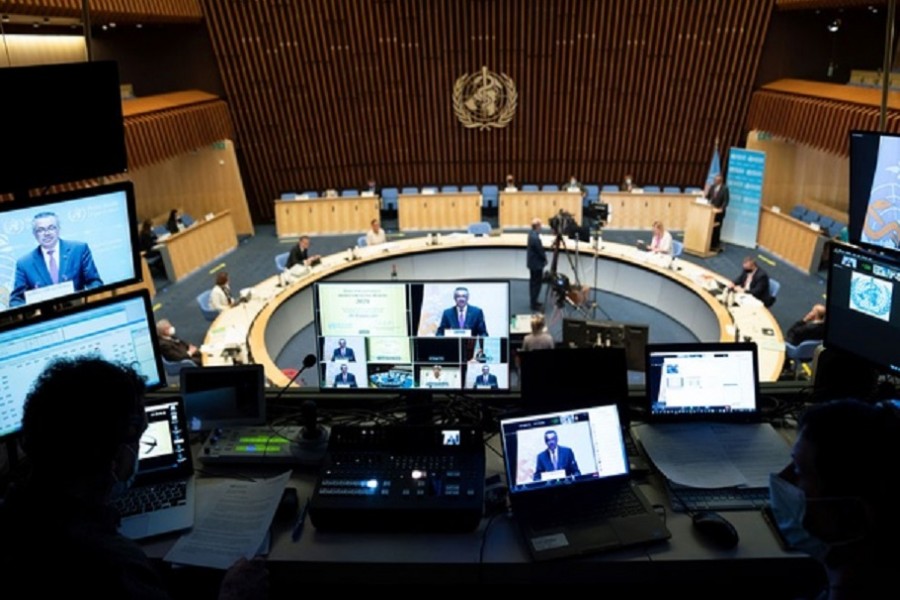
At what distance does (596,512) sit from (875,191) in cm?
162

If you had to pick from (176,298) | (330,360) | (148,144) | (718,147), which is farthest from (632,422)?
(718,147)

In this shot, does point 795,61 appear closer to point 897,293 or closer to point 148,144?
point 148,144

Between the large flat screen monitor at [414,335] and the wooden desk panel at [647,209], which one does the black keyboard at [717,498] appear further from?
the wooden desk panel at [647,209]

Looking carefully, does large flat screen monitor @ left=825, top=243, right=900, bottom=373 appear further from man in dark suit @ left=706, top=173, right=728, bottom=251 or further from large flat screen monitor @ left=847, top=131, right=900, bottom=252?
man in dark suit @ left=706, top=173, right=728, bottom=251

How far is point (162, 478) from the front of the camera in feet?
8.80

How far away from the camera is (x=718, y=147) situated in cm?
1345

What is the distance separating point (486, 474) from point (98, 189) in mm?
1738

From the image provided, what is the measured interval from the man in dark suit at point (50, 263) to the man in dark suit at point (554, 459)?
1769 millimetres

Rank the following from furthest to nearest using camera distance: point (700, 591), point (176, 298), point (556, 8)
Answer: point (556, 8) < point (176, 298) < point (700, 591)

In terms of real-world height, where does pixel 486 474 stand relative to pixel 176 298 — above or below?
above

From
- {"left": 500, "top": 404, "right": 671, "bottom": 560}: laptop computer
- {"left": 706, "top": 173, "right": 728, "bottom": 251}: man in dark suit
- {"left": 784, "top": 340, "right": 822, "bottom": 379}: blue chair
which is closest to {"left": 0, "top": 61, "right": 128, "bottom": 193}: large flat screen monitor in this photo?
{"left": 500, "top": 404, "right": 671, "bottom": 560}: laptop computer

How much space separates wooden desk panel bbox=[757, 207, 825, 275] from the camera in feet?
34.6

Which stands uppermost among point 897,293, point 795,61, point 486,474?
point 795,61

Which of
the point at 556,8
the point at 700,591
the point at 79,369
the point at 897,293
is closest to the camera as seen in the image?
the point at 79,369
